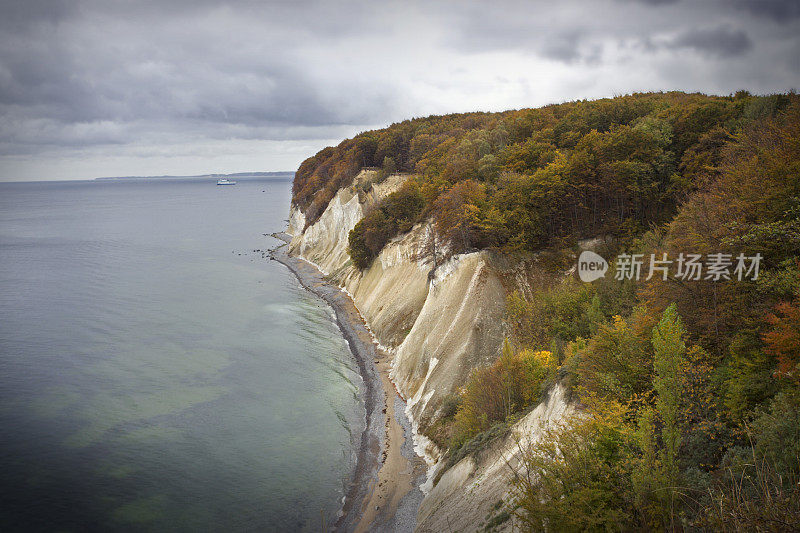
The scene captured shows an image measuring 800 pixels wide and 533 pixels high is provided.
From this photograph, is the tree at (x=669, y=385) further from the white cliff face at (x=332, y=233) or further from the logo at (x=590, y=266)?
the white cliff face at (x=332, y=233)

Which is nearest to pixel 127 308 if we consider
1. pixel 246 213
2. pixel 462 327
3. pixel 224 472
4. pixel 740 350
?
pixel 224 472

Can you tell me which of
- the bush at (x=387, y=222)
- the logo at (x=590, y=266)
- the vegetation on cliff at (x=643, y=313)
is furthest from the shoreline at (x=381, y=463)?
the logo at (x=590, y=266)

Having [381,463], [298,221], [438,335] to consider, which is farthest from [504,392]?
[298,221]

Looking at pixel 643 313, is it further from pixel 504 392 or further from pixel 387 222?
pixel 387 222

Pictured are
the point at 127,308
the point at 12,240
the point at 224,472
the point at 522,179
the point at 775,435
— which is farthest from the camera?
the point at 12,240

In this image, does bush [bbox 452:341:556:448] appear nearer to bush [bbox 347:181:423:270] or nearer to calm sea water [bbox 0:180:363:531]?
calm sea water [bbox 0:180:363:531]

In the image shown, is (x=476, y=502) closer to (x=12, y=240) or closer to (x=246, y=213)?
(x=12, y=240)
